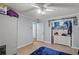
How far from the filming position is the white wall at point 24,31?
3.11 ft

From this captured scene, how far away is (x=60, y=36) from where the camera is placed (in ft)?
3.43

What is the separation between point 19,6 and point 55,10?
0.41m

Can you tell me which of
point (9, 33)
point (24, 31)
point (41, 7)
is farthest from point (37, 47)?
point (41, 7)

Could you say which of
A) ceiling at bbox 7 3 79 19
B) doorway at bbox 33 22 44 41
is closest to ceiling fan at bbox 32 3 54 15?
ceiling at bbox 7 3 79 19

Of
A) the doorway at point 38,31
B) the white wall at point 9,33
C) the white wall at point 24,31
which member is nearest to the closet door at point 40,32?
the doorway at point 38,31

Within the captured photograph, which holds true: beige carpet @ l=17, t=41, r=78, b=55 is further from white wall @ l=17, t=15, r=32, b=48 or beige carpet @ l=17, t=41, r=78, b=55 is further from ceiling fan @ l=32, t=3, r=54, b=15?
ceiling fan @ l=32, t=3, r=54, b=15

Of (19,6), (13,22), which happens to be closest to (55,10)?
A: (19,6)

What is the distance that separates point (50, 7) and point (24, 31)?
0.42m

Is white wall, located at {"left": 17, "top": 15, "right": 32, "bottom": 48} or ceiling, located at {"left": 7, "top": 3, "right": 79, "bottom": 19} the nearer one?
ceiling, located at {"left": 7, "top": 3, "right": 79, "bottom": 19}

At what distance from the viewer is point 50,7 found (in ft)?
2.85

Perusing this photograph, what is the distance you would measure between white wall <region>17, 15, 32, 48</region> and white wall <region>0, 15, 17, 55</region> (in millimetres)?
60

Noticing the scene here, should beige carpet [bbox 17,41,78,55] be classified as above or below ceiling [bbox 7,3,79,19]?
below

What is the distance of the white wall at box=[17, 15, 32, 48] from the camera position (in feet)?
3.11
